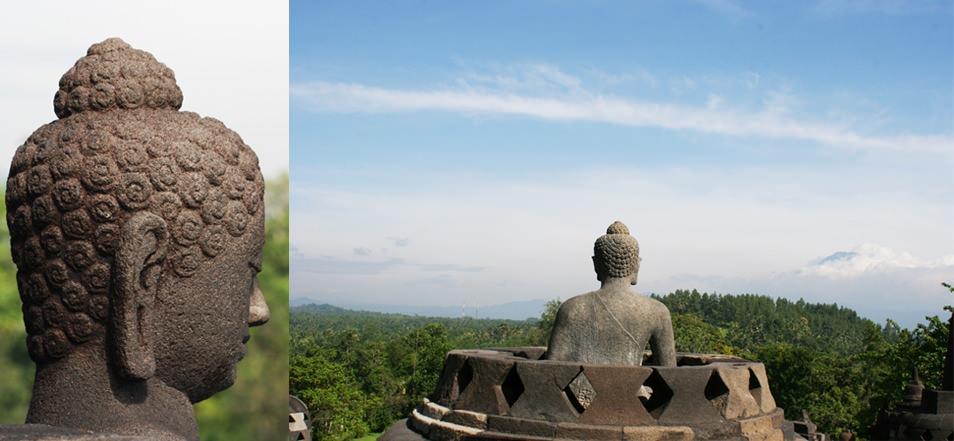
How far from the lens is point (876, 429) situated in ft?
56.8

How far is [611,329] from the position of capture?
6984 mm

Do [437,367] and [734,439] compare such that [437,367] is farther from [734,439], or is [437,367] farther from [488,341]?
[734,439]

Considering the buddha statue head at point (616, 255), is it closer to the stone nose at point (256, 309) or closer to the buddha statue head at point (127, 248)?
the stone nose at point (256, 309)

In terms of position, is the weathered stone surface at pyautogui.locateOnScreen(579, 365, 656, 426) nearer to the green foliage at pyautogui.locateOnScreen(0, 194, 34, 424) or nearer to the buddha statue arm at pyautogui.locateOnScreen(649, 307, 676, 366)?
the buddha statue arm at pyautogui.locateOnScreen(649, 307, 676, 366)

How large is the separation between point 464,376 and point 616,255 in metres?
1.76

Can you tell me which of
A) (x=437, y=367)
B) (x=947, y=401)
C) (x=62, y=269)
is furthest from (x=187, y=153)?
(x=437, y=367)

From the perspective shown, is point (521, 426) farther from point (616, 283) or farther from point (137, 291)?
point (137, 291)

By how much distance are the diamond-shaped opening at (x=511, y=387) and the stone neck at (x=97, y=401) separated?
348cm

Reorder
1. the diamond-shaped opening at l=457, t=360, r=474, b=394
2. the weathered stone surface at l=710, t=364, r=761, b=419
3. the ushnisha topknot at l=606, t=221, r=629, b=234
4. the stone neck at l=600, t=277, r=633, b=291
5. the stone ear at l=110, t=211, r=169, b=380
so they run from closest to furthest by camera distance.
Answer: the stone ear at l=110, t=211, r=169, b=380
the weathered stone surface at l=710, t=364, r=761, b=419
the diamond-shaped opening at l=457, t=360, r=474, b=394
the stone neck at l=600, t=277, r=633, b=291
the ushnisha topknot at l=606, t=221, r=629, b=234

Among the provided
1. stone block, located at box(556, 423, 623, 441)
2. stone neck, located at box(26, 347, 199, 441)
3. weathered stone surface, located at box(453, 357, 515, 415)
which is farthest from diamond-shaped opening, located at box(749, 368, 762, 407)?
stone neck, located at box(26, 347, 199, 441)

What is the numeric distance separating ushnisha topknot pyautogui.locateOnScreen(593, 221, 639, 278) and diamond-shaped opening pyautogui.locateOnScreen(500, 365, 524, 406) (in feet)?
4.70

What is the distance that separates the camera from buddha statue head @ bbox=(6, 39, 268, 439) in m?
3.29

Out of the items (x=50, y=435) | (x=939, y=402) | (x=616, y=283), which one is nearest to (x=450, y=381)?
(x=616, y=283)

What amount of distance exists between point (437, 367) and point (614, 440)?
34.1 meters
